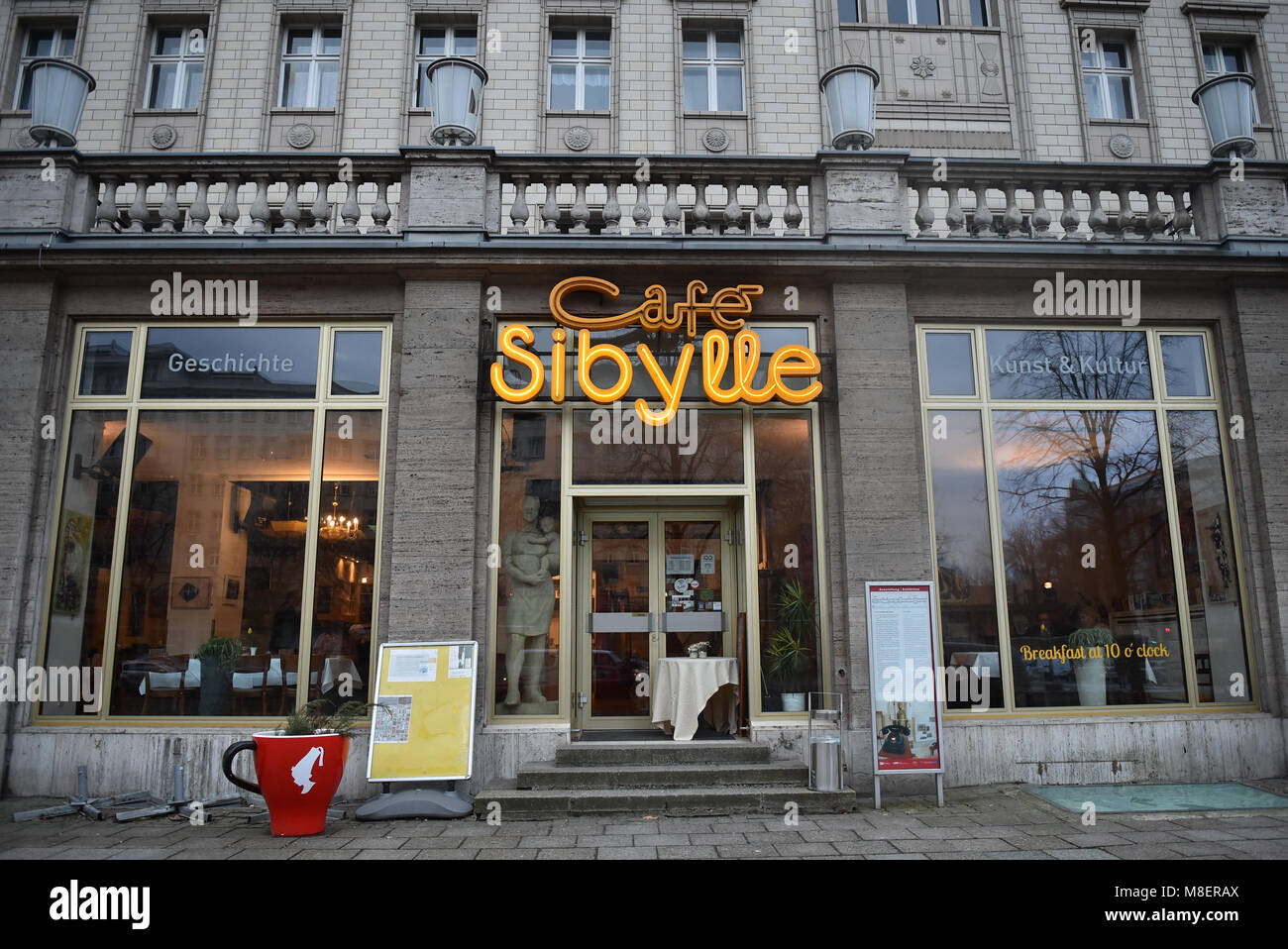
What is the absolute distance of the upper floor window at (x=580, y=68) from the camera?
43.0ft

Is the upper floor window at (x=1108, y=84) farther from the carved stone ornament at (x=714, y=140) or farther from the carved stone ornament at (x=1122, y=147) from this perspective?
the carved stone ornament at (x=714, y=140)

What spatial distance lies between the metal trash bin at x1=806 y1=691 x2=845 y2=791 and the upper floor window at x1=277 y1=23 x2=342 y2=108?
11200 millimetres

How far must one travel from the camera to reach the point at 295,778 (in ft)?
24.0

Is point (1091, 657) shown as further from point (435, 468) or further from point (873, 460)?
point (435, 468)

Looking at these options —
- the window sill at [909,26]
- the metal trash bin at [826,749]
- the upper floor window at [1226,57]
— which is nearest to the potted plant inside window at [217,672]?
the metal trash bin at [826,749]

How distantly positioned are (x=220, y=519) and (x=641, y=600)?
474 cm

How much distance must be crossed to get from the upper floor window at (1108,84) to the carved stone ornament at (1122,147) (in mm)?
475

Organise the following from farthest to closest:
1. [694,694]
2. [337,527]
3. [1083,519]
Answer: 1. [1083,519]
2. [337,527]
3. [694,694]

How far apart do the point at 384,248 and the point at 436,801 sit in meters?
5.80

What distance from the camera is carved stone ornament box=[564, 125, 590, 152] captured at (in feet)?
41.9

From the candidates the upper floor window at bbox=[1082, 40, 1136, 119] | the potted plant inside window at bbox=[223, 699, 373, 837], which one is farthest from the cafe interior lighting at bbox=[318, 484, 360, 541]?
the upper floor window at bbox=[1082, 40, 1136, 119]

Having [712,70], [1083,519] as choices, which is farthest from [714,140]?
[1083,519]

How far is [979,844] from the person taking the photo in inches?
272

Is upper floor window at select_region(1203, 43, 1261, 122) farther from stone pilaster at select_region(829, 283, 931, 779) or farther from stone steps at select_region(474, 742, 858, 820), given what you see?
stone steps at select_region(474, 742, 858, 820)
